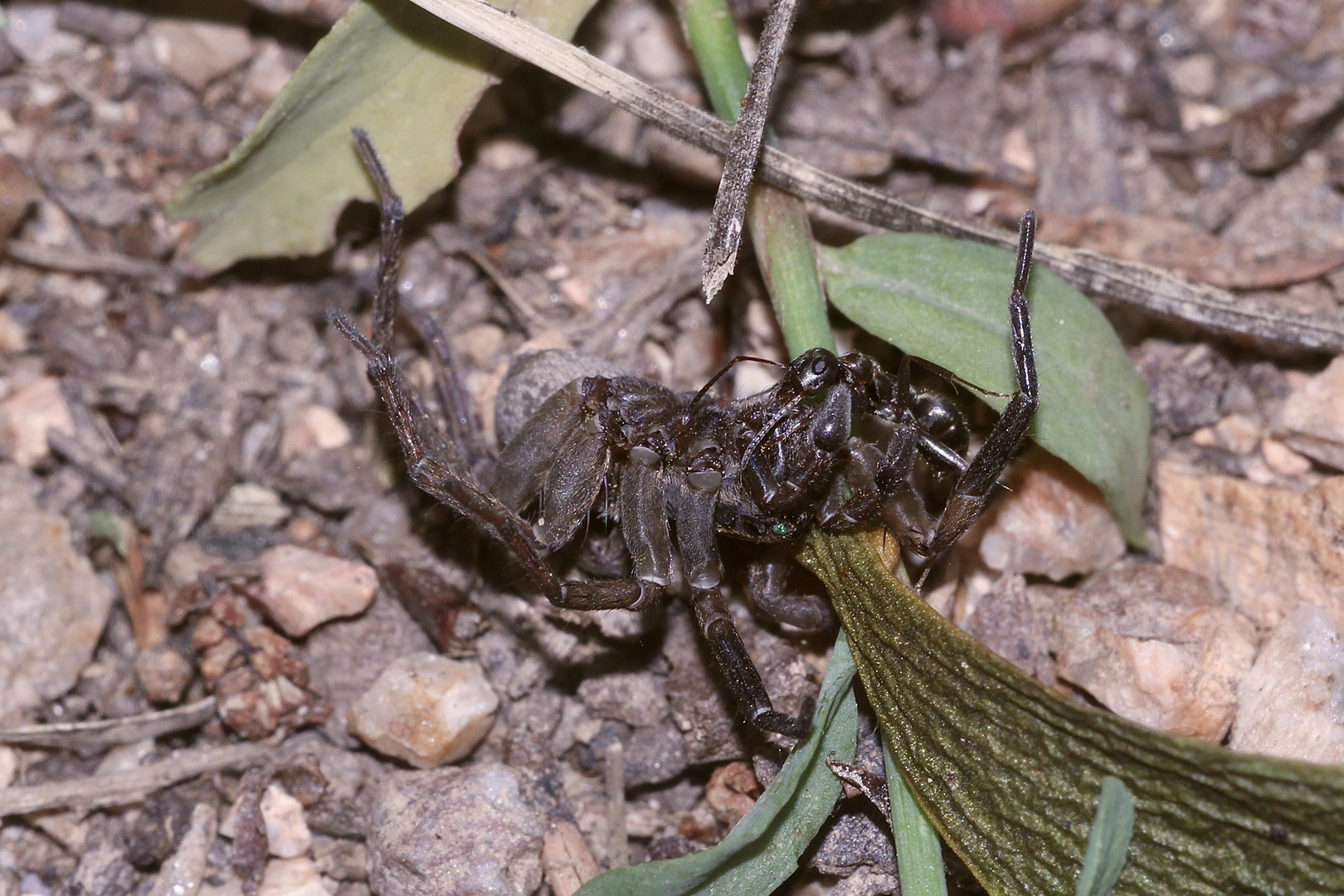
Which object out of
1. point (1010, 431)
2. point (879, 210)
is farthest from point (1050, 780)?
point (879, 210)

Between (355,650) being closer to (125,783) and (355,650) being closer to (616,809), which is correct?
(125,783)

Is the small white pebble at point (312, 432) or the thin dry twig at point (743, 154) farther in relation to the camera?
the small white pebble at point (312, 432)

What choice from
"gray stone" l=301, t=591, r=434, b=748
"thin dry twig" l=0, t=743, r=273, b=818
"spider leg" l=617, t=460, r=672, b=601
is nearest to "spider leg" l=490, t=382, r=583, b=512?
"spider leg" l=617, t=460, r=672, b=601

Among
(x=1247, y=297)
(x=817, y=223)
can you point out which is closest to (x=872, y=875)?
(x=817, y=223)

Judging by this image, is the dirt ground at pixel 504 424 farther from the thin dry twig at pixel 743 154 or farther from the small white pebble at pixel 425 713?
the thin dry twig at pixel 743 154

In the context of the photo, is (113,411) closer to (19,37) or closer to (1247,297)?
(19,37)

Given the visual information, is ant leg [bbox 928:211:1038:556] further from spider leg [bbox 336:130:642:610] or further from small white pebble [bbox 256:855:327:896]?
small white pebble [bbox 256:855:327:896]

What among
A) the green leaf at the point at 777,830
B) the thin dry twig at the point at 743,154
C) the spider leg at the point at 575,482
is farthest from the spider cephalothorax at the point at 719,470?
the thin dry twig at the point at 743,154
